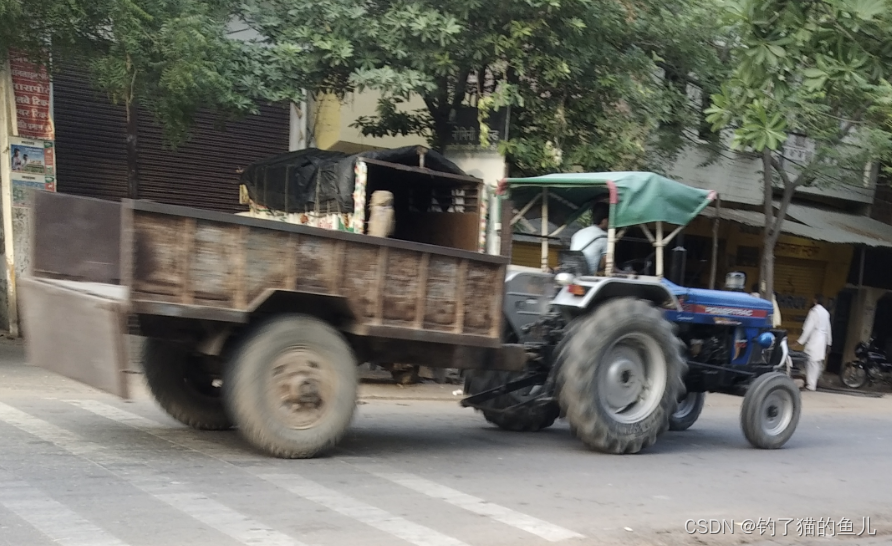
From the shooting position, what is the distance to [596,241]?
8688mm

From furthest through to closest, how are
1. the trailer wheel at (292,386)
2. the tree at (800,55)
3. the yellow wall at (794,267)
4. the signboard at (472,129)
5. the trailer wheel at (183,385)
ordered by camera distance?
the yellow wall at (794,267) → the signboard at (472,129) → the trailer wheel at (183,385) → the tree at (800,55) → the trailer wheel at (292,386)

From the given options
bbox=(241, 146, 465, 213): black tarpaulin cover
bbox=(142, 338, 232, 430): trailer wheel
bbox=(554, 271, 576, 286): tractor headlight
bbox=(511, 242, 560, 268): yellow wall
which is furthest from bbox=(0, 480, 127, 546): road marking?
bbox=(241, 146, 465, 213): black tarpaulin cover

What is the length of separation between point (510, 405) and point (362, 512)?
150 inches

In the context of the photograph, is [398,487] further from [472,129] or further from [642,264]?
[472,129]

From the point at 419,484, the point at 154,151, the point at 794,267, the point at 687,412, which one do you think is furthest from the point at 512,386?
the point at 794,267

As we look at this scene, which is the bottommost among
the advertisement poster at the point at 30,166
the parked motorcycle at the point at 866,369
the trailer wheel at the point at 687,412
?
the parked motorcycle at the point at 866,369

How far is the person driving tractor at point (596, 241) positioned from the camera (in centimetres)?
866

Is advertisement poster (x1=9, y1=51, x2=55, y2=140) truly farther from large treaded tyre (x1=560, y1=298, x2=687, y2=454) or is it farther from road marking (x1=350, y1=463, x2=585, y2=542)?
large treaded tyre (x1=560, y1=298, x2=687, y2=454)

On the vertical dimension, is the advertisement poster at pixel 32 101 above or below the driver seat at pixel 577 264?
above

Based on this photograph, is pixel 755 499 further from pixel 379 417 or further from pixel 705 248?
pixel 705 248

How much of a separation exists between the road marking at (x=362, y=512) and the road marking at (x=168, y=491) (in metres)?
0.61

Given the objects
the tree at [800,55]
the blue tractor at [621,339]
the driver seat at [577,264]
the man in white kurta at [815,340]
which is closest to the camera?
the tree at [800,55]

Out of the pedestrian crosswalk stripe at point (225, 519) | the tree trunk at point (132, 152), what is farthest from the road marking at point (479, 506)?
the tree trunk at point (132, 152)

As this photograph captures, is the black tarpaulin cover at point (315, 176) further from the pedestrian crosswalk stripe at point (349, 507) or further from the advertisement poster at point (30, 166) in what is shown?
the pedestrian crosswalk stripe at point (349, 507)
